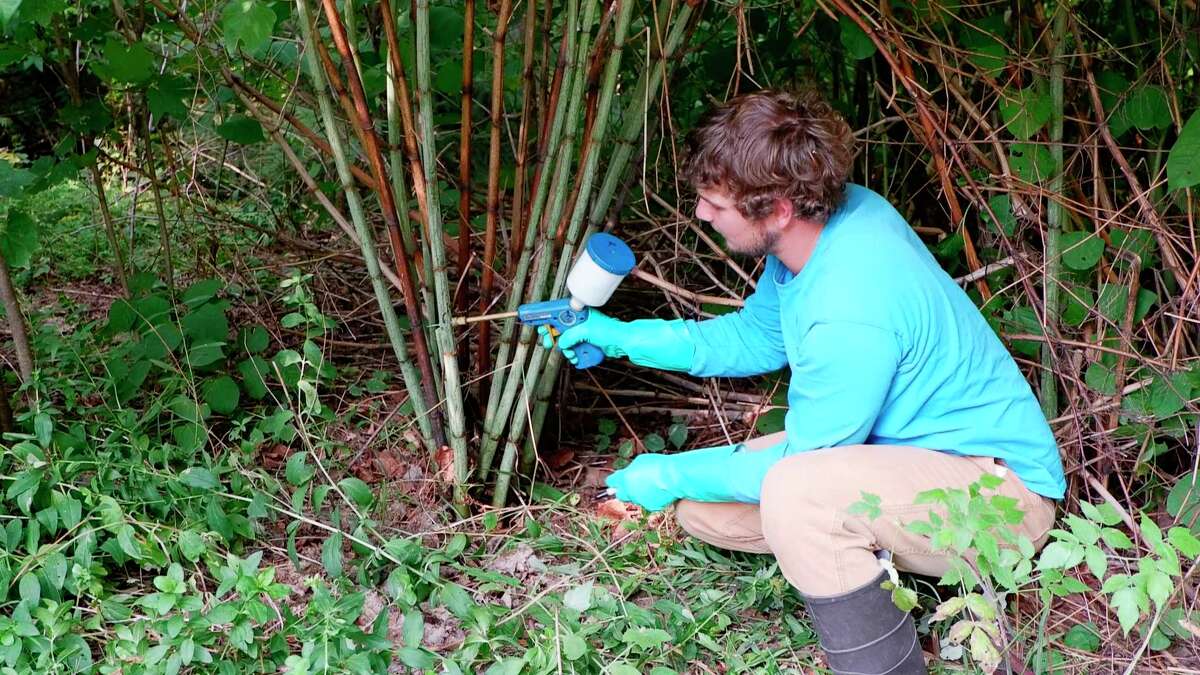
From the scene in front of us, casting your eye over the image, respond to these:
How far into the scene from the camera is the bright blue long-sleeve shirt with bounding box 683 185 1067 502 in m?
1.82

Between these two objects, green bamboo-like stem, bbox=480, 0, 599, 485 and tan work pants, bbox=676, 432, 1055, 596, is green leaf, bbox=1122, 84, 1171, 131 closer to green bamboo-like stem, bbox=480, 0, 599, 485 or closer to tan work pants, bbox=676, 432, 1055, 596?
tan work pants, bbox=676, 432, 1055, 596

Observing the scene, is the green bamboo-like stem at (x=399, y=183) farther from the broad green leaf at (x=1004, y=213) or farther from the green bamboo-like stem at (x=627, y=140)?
the broad green leaf at (x=1004, y=213)

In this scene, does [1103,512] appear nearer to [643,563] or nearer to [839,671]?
[839,671]

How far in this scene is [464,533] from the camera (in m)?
2.29

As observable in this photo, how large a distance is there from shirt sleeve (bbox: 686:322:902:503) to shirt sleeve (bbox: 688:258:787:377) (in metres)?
0.35

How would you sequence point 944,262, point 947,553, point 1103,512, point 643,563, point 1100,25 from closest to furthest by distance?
point 1103,512 < point 947,553 < point 643,563 < point 1100,25 < point 944,262

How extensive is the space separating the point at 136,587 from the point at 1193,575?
2183 mm

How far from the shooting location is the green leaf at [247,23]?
1.72 meters

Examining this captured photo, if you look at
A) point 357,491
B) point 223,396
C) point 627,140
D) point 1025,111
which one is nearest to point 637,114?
point 627,140

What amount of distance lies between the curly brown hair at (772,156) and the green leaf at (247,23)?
82 centimetres

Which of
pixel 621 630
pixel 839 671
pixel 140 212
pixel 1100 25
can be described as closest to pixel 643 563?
pixel 621 630

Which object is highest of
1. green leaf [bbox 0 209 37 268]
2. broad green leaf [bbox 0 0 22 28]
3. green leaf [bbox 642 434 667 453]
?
broad green leaf [bbox 0 0 22 28]

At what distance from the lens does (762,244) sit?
2.04m

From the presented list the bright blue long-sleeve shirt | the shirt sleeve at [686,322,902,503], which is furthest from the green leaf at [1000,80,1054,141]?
the shirt sleeve at [686,322,902,503]
